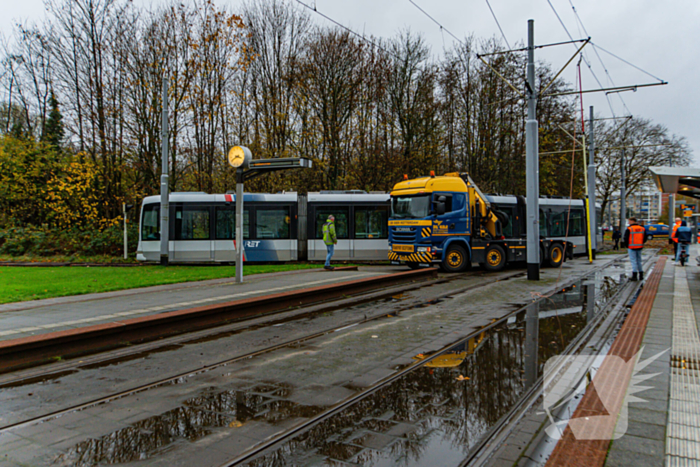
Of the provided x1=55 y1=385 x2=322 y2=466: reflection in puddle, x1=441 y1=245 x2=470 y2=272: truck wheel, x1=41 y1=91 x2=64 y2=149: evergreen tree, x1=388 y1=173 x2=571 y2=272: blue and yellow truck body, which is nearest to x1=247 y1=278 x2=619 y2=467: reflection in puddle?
x1=55 y1=385 x2=322 y2=466: reflection in puddle

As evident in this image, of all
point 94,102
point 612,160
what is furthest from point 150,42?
point 612,160

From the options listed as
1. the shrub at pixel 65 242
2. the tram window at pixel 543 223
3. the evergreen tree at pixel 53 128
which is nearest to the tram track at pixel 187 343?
the tram window at pixel 543 223

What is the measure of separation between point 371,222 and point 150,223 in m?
9.52

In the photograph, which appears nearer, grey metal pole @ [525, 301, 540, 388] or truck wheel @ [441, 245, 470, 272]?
grey metal pole @ [525, 301, 540, 388]

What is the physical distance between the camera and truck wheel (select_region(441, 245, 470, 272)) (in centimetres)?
1795

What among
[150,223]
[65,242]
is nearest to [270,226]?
[150,223]

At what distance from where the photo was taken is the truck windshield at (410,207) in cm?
1778

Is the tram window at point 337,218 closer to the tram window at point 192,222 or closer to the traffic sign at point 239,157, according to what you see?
the tram window at point 192,222

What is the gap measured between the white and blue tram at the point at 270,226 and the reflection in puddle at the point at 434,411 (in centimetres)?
1460

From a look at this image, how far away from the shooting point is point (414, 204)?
1800 centimetres

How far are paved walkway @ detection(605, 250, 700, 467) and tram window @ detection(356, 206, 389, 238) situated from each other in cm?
1412

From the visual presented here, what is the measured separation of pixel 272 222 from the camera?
2133 cm

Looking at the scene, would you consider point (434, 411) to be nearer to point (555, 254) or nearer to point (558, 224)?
point (555, 254)

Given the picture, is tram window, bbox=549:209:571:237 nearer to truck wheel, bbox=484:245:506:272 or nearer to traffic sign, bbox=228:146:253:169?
truck wheel, bbox=484:245:506:272
